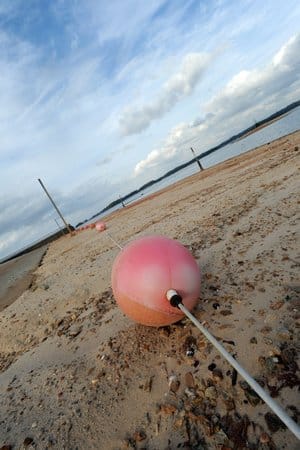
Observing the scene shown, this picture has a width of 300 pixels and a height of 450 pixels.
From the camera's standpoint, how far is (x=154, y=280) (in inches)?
102

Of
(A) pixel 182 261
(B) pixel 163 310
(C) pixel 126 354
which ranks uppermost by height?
(A) pixel 182 261

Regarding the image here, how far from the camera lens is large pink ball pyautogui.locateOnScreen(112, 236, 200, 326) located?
8.55 feet

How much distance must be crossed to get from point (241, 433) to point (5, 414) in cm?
249

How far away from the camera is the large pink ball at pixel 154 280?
2607 mm

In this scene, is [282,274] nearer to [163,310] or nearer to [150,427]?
[163,310]

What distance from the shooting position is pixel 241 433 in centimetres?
180

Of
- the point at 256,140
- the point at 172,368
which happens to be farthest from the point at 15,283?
the point at 256,140

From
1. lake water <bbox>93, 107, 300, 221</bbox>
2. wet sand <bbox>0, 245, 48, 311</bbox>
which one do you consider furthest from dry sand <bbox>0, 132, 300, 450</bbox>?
lake water <bbox>93, 107, 300, 221</bbox>

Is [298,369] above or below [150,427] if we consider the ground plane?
below

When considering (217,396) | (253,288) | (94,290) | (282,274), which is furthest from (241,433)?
(94,290)

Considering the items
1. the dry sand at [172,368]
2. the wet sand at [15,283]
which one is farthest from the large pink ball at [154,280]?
the wet sand at [15,283]

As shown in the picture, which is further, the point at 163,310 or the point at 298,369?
the point at 163,310

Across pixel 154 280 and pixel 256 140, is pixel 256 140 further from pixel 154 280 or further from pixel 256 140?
pixel 154 280

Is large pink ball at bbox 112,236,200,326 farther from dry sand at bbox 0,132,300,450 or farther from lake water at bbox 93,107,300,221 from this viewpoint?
lake water at bbox 93,107,300,221
